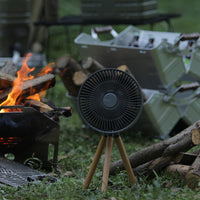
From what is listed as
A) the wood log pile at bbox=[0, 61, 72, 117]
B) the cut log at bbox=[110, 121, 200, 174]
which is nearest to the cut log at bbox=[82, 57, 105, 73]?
the wood log pile at bbox=[0, 61, 72, 117]

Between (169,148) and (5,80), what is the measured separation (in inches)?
66.4

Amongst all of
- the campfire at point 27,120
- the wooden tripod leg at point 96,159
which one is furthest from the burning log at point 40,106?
the wooden tripod leg at point 96,159

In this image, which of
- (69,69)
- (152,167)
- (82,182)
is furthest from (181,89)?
(82,182)

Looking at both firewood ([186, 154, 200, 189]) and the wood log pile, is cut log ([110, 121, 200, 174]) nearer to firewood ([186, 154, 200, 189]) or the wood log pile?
firewood ([186, 154, 200, 189])

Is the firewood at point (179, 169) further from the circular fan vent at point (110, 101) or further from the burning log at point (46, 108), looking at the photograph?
the burning log at point (46, 108)

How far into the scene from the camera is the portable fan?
3500 millimetres

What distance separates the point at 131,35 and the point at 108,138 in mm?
3280

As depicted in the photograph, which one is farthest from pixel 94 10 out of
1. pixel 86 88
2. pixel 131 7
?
pixel 86 88

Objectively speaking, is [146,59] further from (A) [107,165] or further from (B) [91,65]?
(A) [107,165]

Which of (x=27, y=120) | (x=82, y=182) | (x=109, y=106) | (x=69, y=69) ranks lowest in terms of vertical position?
(x=82, y=182)

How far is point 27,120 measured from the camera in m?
4.14

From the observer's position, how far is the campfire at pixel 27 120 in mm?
4109

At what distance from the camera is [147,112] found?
5.59 metres

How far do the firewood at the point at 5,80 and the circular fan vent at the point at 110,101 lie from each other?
1139mm
